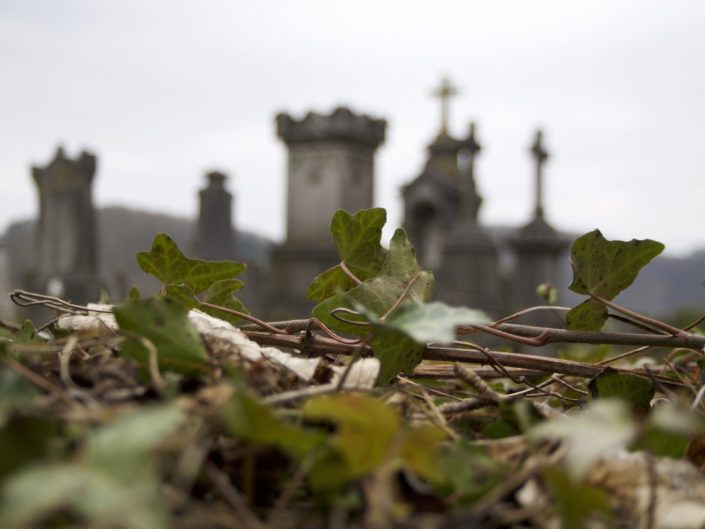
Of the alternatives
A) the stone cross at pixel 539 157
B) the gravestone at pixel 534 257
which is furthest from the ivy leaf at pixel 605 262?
the stone cross at pixel 539 157

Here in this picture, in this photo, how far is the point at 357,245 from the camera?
0.80 meters

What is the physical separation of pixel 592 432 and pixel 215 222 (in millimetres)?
8441

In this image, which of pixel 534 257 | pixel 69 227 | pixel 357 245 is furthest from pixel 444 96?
pixel 357 245

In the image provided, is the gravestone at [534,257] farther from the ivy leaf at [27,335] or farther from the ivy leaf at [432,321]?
the ivy leaf at [432,321]

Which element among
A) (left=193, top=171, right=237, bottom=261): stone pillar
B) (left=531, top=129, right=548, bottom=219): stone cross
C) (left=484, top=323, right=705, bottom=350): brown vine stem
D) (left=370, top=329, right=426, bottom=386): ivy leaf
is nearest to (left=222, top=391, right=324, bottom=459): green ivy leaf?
(left=370, top=329, right=426, bottom=386): ivy leaf

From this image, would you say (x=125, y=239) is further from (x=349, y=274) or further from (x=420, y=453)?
(x=420, y=453)

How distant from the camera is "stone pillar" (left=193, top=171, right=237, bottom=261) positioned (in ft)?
27.9

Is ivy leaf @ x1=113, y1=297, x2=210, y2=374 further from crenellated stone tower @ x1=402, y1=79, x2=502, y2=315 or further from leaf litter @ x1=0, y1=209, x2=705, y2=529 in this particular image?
crenellated stone tower @ x1=402, y1=79, x2=502, y2=315

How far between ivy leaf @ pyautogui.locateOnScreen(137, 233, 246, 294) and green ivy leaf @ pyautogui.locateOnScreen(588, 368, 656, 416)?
365 mm

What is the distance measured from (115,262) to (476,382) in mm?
15927

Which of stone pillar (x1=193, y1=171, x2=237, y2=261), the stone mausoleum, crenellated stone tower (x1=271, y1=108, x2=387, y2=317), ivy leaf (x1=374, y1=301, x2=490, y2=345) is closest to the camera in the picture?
ivy leaf (x1=374, y1=301, x2=490, y2=345)

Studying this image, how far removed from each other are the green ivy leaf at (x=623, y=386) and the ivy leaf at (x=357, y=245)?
0.26m

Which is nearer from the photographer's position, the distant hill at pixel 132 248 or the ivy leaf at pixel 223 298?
the ivy leaf at pixel 223 298

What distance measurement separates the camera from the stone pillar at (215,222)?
8.52m
